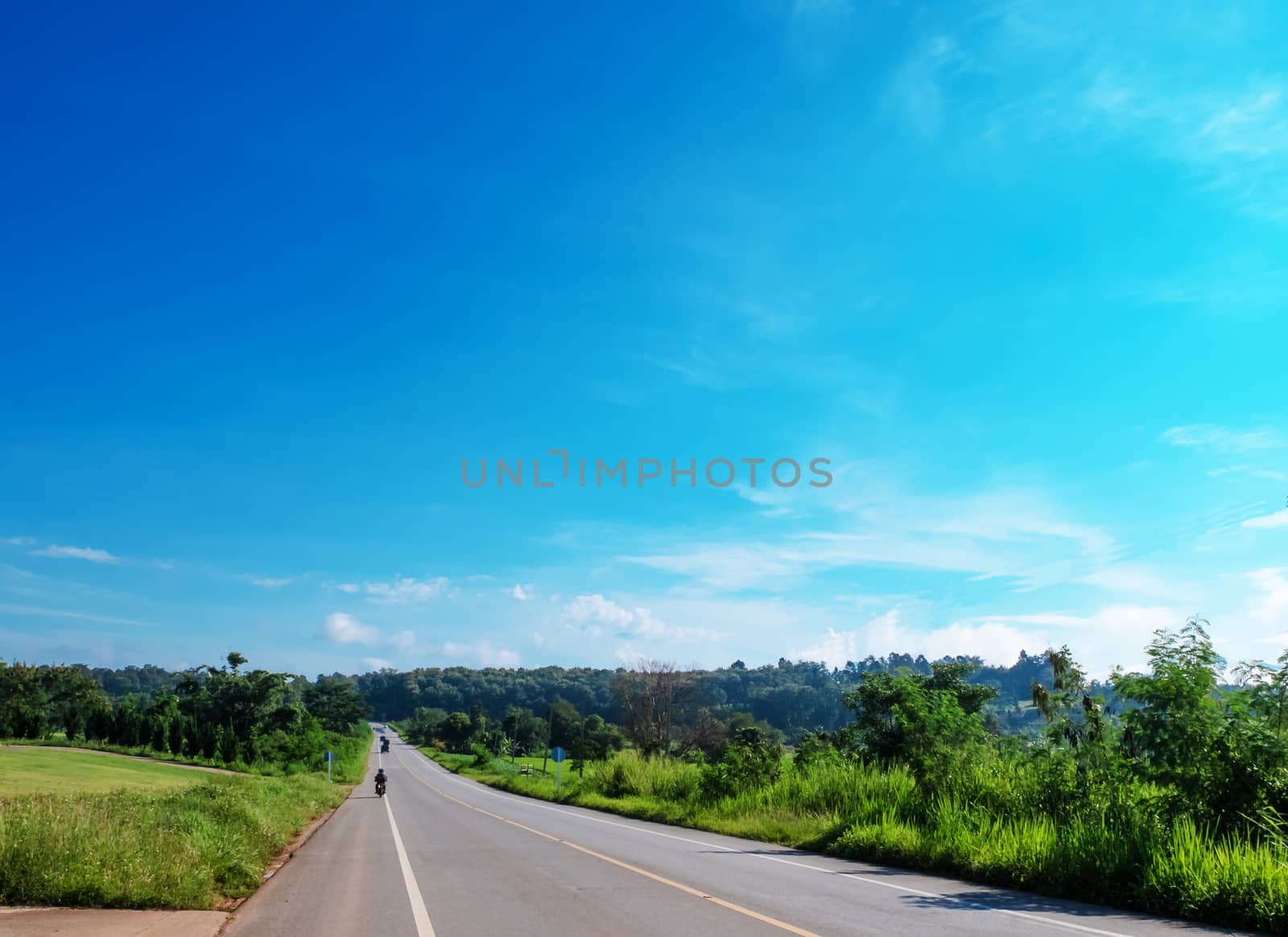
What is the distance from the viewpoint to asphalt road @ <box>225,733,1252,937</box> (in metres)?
7.97

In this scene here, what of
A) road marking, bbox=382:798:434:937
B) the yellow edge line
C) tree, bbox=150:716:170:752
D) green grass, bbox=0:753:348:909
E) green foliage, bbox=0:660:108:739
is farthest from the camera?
green foliage, bbox=0:660:108:739

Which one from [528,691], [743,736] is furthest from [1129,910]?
[528,691]

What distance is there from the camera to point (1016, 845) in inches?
435

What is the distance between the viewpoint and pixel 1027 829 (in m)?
11.6

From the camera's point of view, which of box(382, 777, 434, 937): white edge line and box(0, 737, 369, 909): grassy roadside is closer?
box(382, 777, 434, 937): white edge line

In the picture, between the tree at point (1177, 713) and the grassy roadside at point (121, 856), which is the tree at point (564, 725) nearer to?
the grassy roadside at point (121, 856)

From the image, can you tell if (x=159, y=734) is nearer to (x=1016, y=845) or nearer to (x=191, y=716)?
(x=191, y=716)

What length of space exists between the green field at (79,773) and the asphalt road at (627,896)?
755 inches

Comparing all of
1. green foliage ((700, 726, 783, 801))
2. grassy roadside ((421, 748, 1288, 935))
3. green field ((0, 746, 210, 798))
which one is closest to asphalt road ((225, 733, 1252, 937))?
grassy roadside ((421, 748, 1288, 935))

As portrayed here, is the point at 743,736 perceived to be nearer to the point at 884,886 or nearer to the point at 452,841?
the point at 452,841

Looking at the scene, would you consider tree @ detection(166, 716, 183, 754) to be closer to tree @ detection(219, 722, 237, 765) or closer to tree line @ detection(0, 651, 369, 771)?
tree line @ detection(0, 651, 369, 771)

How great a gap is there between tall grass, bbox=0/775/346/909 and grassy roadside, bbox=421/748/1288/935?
991cm

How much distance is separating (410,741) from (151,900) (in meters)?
158

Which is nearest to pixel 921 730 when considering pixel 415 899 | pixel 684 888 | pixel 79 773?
pixel 684 888
